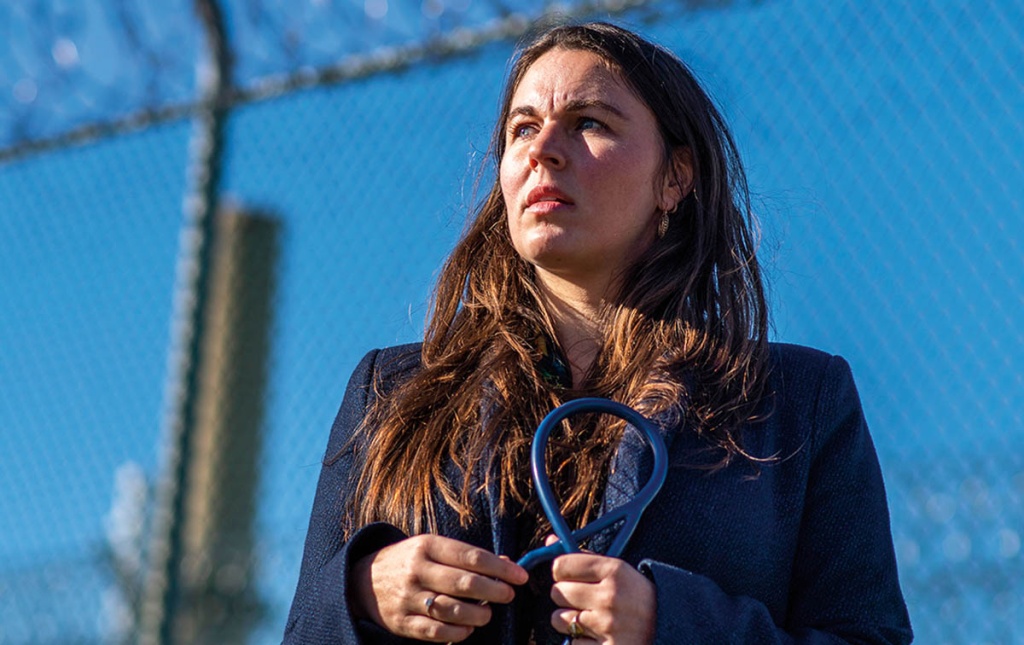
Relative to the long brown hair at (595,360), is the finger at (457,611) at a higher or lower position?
lower

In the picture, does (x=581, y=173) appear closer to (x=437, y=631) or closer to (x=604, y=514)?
(x=604, y=514)

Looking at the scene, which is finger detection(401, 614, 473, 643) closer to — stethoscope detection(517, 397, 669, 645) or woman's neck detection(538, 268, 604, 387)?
stethoscope detection(517, 397, 669, 645)

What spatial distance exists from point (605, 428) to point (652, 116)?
54cm

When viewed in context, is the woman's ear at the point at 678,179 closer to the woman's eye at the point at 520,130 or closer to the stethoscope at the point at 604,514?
the woman's eye at the point at 520,130

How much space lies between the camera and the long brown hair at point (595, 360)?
1946 millimetres

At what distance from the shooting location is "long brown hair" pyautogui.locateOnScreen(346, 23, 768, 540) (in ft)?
6.39

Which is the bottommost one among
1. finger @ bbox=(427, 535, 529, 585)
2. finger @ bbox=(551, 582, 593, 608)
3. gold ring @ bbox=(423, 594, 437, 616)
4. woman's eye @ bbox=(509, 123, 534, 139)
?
finger @ bbox=(551, 582, 593, 608)

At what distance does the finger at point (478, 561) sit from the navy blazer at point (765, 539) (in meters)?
0.14

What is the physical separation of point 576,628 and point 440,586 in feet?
0.59

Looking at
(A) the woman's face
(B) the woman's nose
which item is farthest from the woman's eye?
(B) the woman's nose

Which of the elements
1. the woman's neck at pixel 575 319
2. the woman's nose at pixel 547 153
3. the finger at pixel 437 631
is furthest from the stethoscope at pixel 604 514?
the woman's nose at pixel 547 153

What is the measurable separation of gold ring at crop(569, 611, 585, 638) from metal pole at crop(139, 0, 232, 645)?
2.41 metres

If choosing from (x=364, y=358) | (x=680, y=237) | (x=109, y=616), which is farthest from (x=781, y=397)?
(x=109, y=616)

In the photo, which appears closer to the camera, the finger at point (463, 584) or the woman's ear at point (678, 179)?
the finger at point (463, 584)
